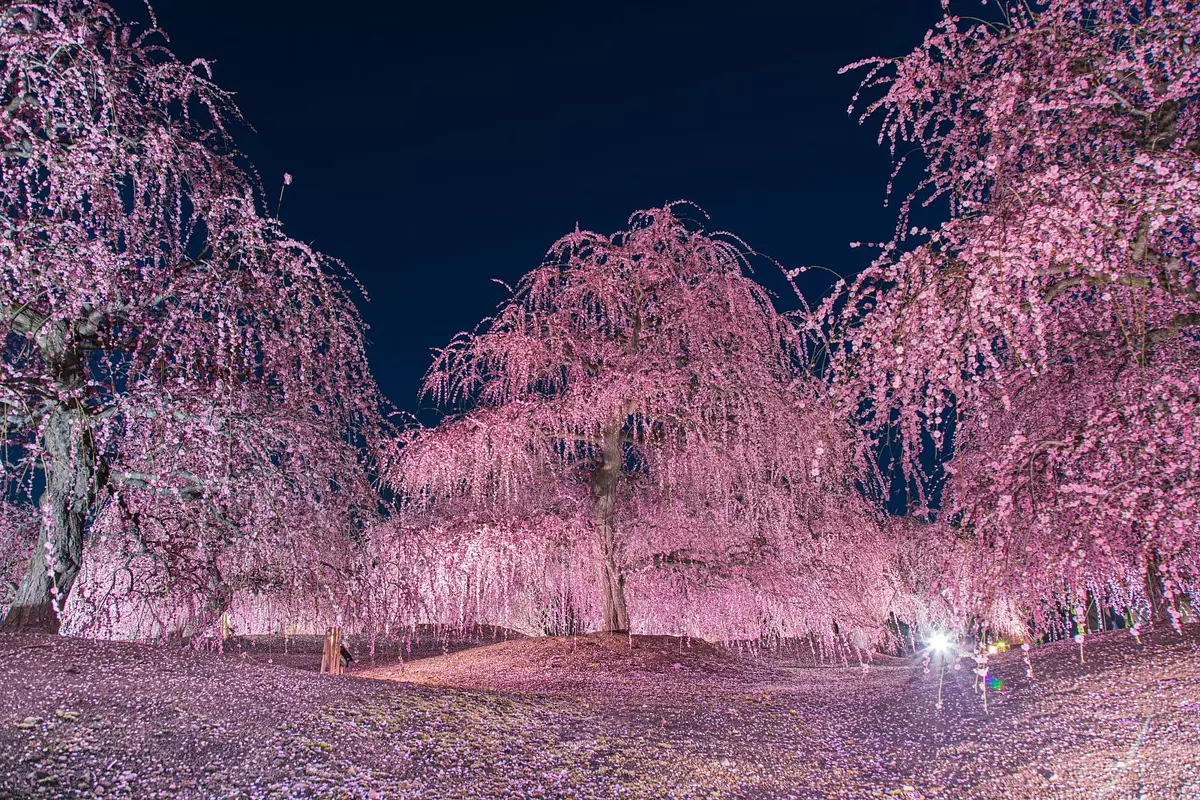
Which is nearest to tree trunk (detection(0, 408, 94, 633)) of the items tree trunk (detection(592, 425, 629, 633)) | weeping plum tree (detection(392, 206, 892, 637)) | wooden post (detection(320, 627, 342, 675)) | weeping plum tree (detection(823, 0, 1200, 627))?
weeping plum tree (detection(392, 206, 892, 637))

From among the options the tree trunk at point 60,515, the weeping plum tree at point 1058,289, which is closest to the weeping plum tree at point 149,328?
the tree trunk at point 60,515

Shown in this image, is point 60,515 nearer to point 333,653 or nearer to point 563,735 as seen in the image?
point 563,735

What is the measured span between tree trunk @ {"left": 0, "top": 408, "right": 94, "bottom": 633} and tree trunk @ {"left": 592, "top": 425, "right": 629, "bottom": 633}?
5.33 meters

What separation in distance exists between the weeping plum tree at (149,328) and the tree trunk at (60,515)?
13mm

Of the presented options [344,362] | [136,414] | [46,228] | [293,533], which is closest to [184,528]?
[293,533]

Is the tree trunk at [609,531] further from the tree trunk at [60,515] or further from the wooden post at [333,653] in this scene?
the tree trunk at [60,515]

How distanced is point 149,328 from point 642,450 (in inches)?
236

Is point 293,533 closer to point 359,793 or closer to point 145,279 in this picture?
point 145,279

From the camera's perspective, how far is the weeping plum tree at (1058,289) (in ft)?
11.3

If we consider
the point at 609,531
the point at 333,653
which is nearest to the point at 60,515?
the point at 333,653

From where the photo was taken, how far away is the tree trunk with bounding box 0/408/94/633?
16.3 ft

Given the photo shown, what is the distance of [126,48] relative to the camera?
552cm

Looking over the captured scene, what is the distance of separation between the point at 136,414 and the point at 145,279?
34.4 inches

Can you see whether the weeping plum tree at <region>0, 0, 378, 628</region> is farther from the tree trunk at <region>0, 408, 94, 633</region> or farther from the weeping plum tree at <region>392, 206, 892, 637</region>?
the weeping plum tree at <region>392, 206, 892, 637</region>
